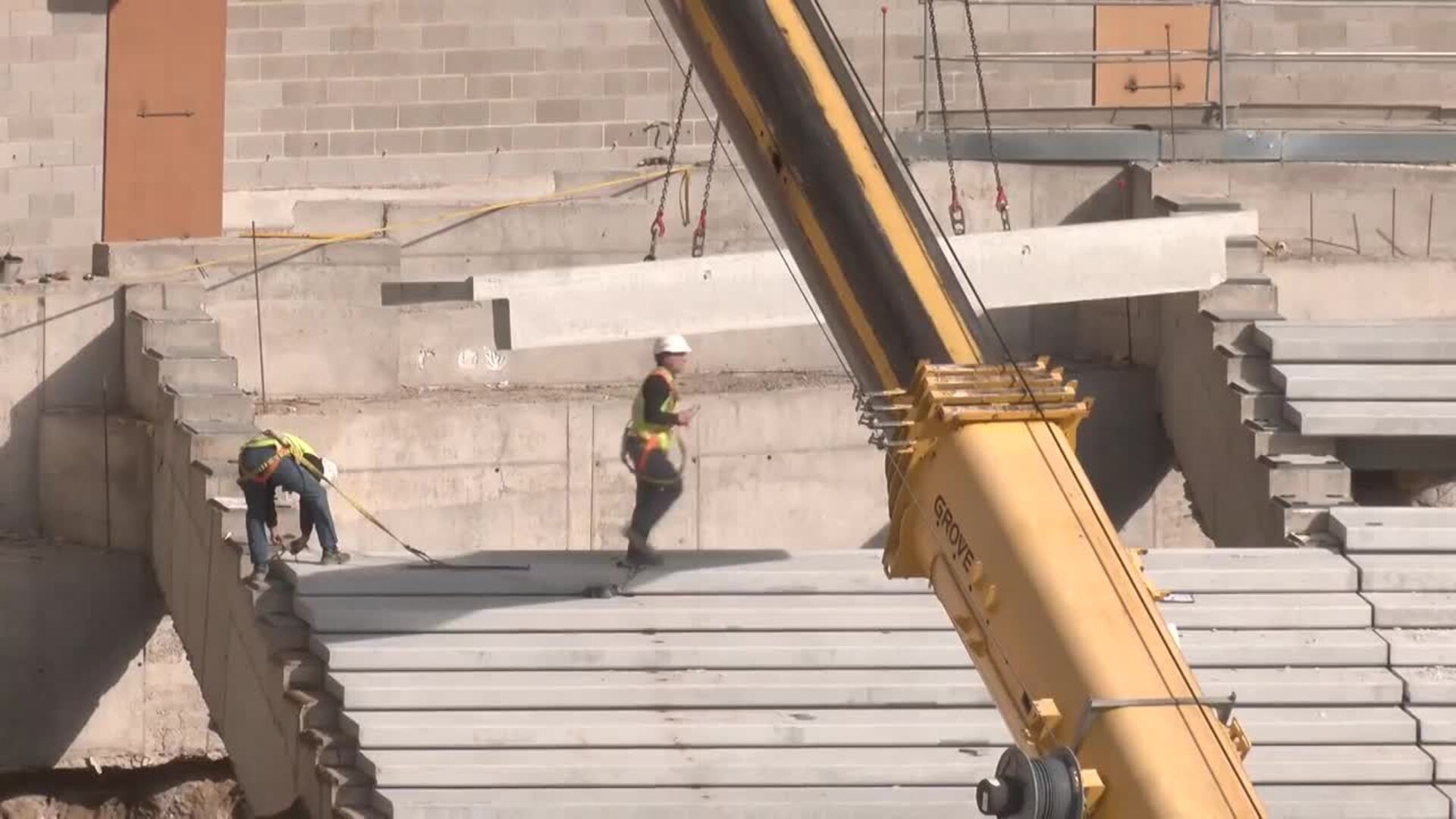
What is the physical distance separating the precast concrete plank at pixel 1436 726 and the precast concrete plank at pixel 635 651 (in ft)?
8.10

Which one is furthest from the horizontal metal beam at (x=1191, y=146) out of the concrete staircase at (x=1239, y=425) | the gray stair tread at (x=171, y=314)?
the gray stair tread at (x=171, y=314)

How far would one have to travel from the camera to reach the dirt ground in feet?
56.4

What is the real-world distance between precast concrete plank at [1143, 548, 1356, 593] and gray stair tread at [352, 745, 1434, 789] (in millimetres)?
1777

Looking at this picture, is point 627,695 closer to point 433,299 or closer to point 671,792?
point 671,792

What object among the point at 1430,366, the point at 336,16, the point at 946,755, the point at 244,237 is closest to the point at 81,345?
the point at 244,237

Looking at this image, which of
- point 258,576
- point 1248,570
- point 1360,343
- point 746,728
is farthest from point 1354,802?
point 258,576

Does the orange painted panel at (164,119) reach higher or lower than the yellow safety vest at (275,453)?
higher

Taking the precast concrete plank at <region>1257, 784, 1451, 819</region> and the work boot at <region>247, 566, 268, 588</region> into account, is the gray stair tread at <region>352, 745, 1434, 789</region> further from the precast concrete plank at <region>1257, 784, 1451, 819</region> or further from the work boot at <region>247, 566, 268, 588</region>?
the work boot at <region>247, 566, 268, 588</region>

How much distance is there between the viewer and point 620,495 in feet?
59.0

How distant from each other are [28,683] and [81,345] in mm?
2406

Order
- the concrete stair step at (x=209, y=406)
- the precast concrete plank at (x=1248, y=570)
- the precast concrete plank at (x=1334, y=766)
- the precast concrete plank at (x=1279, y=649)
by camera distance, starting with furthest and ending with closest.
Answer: the concrete stair step at (x=209, y=406) < the precast concrete plank at (x=1248, y=570) < the precast concrete plank at (x=1279, y=649) < the precast concrete plank at (x=1334, y=766)

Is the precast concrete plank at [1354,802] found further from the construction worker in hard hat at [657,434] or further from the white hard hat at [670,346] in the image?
the white hard hat at [670,346]

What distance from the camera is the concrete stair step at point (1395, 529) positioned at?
1532 centimetres

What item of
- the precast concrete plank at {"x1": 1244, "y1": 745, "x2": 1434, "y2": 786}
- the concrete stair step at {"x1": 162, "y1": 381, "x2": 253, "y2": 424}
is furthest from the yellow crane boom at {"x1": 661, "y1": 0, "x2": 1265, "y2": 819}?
the concrete stair step at {"x1": 162, "y1": 381, "x2": 253, "y2": 424}
